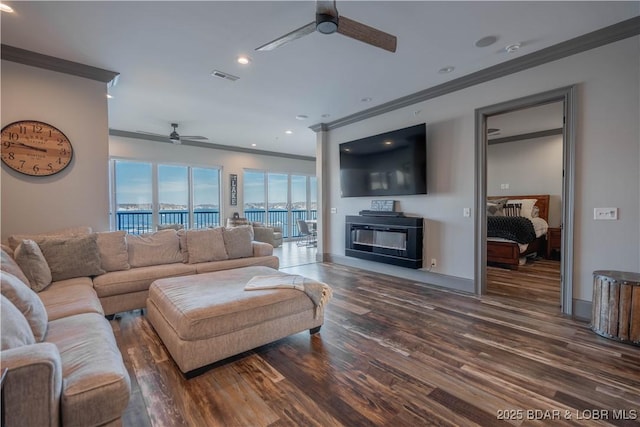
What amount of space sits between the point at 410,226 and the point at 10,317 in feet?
13.6

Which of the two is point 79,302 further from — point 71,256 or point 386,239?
point 386,239

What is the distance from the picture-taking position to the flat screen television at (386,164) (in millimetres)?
4234

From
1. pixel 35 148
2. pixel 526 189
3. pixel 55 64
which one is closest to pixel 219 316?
pixel 35 148

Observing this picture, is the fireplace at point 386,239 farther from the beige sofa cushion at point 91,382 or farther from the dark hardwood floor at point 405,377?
the beige sofa cushion at point 91,382

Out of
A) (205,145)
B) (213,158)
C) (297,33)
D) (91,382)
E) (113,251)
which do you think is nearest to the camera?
(91,382)

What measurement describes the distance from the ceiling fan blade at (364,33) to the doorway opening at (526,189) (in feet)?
6.77

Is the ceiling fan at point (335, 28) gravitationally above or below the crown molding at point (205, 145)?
below

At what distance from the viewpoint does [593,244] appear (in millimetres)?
2898

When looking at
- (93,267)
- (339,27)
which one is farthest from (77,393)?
(339,27)

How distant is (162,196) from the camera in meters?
7.30

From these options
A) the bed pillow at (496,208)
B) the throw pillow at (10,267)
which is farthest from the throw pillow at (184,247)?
the bed pillow at (496,208)

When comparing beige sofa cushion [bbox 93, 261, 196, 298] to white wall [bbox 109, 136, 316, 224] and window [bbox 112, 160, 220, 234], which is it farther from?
white wall [bbox 109, 136, 316, 224]

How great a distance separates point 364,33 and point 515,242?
4644mm

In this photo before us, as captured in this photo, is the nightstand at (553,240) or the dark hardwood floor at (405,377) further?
the nightstand at (553,240)
